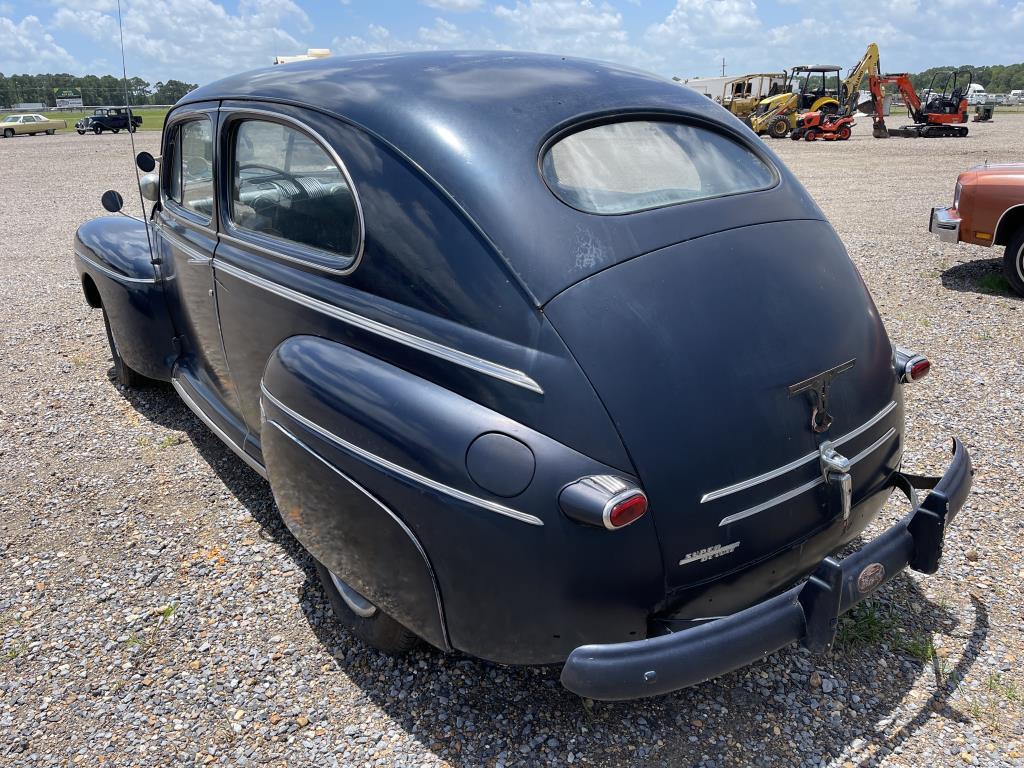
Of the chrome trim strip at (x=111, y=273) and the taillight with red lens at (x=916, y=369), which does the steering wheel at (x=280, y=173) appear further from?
the taillight with red lens at (x=916, y=369)

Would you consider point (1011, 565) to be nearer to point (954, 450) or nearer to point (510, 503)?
point (954, 450)

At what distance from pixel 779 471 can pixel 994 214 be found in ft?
20.0

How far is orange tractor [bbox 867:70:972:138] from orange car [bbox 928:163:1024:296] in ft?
71.5

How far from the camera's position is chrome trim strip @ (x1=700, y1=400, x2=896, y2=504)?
1997 millimetres

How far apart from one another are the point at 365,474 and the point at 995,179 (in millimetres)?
6921

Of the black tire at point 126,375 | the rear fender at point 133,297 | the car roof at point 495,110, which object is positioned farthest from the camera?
the black tire at point 126,375

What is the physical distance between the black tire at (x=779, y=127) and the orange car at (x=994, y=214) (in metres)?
21.9

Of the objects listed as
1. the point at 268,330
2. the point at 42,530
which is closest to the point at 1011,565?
the point at 268,330

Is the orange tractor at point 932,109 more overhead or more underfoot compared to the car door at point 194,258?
more overhead

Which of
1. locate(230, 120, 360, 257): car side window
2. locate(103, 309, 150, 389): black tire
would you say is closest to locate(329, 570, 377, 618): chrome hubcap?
locate(230, 120, 360, 257): car side window

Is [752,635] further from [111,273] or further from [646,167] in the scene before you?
[111,273]

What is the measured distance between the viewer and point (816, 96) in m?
27.3

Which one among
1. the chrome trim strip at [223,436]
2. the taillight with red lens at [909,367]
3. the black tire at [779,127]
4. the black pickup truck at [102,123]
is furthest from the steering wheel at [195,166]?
the black pickup truck at [102,123]

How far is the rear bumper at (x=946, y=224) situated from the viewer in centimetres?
701
